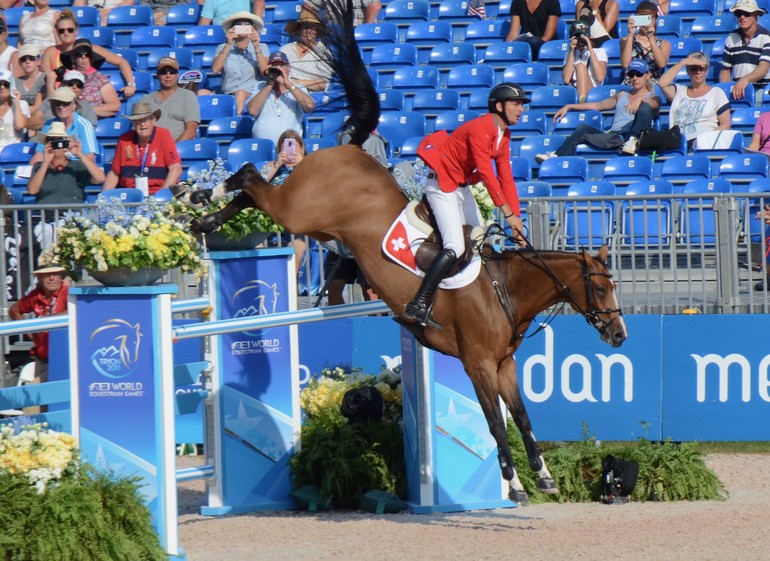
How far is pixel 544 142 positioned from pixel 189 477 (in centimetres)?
740

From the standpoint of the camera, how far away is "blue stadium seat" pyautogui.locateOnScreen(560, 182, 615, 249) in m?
10.5

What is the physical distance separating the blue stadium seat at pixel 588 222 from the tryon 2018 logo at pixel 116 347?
473 cm

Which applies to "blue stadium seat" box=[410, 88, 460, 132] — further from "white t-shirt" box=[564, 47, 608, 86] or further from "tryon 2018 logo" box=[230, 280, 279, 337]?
"tryon 2018 logo" box=[230, 280, 279, 337]

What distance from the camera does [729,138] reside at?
1342 centimetres

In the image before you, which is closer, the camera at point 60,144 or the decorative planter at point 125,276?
the decorative planter at point 125,276

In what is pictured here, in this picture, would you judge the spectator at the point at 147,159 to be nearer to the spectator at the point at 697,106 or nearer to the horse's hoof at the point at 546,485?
the spectator at the point at 697,106

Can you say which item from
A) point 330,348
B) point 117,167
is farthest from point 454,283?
point 117,167

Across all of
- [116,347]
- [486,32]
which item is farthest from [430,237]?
[486,32]

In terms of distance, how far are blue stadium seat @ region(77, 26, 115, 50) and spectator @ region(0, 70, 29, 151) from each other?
2.41 meters

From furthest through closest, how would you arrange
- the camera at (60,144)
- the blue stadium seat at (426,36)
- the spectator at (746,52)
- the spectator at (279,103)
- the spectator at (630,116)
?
the blue stadium seat at (426,36) < the spectator at (746,52) < the spectator at (630,116) < the spectator at (279,103) < the camera at (60,144)

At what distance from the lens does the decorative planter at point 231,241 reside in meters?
8.61

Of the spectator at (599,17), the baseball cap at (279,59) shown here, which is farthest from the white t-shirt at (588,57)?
the baseball cap at (279,59)

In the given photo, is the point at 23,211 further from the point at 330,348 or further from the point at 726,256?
the point at 726,256

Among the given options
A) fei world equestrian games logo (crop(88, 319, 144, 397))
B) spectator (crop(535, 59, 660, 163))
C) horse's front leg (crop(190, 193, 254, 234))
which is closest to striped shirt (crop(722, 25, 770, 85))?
spectator (crop(535, 59, 660, 163))
